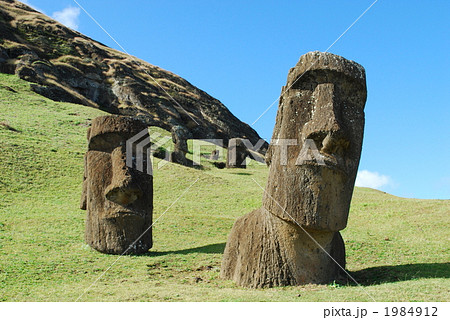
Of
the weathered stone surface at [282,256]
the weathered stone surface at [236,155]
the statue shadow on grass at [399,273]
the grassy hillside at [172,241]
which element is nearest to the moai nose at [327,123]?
the weathered stone surface at [282,256]

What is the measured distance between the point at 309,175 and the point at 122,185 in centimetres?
536

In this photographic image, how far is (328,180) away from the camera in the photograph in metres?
7.91

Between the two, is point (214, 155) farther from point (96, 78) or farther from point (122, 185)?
point (96, 78)

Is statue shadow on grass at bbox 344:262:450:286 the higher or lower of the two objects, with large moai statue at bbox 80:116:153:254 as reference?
lower

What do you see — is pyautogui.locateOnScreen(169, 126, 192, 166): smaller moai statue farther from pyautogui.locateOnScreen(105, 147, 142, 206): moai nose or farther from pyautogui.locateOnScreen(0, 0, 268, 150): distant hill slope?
pyautogui.locateOnScreen(105, 147, 142, 206): moai nose

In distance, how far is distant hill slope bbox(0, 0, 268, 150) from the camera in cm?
5134

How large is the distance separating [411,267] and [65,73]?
53.8 metres

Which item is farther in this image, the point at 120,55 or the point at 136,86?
the point at 120,55

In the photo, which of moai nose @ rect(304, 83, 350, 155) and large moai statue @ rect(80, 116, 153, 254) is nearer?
moai nose @ rect(304, 83, 350, 155)

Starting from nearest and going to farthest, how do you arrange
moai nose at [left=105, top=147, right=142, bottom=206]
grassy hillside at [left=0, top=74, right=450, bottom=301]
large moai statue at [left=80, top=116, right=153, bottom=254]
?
grassy hillside at [left=0, top=74, right=450, bottom=301] → moai nose at [left=105, top=147, right=142, bottom=206] → large moai statue at [left=80, top=116, right=153, bottom=254]

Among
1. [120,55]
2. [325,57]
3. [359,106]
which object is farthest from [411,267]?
[120,55]

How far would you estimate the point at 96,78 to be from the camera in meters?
62.6

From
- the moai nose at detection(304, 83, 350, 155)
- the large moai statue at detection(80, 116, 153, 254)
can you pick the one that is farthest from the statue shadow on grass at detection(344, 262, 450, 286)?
the large moai statue at detection(80, 116, 153, 254)
